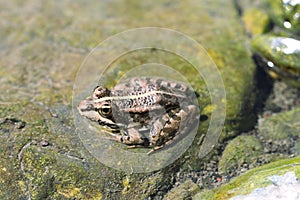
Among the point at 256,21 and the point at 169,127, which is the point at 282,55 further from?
the point at 169,127

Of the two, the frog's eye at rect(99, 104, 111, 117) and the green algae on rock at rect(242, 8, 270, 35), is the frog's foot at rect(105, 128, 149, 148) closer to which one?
the frog's eye at rect(99, 104, 111, 117)

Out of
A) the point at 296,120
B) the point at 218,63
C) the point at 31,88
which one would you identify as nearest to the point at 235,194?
the point at 296,120

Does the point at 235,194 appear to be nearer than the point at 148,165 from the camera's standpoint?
Yes

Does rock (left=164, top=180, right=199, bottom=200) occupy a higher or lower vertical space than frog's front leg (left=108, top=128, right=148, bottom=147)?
lower

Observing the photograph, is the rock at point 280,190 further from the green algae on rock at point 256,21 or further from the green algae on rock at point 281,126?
the green algae on rock at point 256,21

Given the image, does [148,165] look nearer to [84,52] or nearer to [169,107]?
[169,107]

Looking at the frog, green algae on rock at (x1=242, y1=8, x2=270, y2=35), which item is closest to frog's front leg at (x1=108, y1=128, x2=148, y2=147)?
the frog
